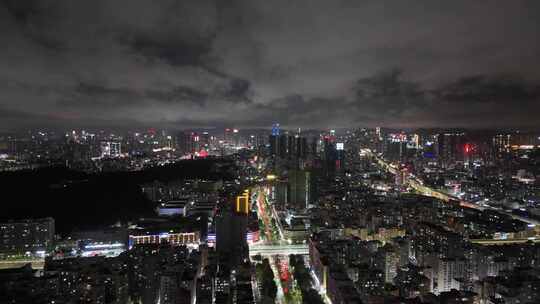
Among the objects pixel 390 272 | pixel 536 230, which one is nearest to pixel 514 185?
pixel 536 230

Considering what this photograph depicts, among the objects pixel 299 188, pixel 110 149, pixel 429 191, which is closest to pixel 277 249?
pixel 299 188

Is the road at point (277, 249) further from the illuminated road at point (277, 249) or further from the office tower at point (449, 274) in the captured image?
the office tower at point (449, 274)

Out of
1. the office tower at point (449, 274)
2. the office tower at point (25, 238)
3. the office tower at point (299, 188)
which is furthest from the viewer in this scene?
the office tower at point (299, 188)

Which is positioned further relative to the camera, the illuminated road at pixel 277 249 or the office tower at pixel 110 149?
the office tower at pixel 110 149

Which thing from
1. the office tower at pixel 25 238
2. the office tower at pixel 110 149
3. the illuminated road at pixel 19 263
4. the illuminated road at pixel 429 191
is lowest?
the illuminated road at pixel 19 263

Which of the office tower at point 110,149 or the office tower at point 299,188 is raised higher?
the office tower at point 110,149

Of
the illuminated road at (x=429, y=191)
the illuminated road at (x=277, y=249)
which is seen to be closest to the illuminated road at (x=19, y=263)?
the illuminated road at (x=277, y=249)

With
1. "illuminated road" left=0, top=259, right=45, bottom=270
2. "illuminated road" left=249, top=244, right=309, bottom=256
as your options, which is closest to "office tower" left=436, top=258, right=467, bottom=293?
"illuminated road" left=249, top=244, right=309, bottom=256

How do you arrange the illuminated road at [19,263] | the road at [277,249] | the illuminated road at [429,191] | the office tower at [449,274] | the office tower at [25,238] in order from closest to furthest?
the office tower at [449,274] < the road at [277,249] < the illuminated road at [19,263] < the office tower at [25,238] < the illuminated road at [429,191]

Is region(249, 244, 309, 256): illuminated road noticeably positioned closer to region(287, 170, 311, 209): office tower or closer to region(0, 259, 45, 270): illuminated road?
region(0, 259, 45, 270): illuminated road

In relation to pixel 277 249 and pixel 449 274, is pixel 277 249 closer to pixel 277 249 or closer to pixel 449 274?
pixel 277 249

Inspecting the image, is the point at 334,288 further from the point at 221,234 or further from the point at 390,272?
the point at 221,234

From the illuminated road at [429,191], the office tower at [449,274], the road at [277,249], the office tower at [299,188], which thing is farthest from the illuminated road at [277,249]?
the illuminated road at [429,191]
